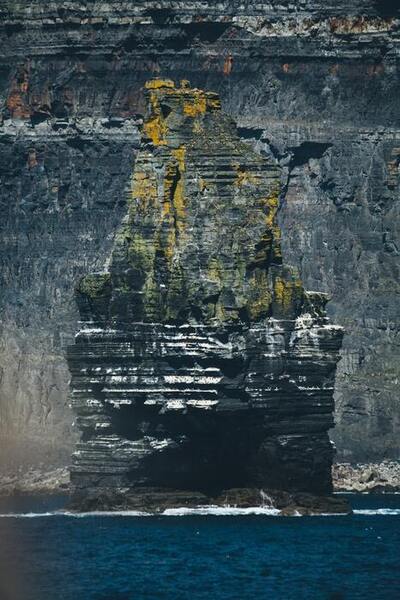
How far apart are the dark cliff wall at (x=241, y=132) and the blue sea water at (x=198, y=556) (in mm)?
22744

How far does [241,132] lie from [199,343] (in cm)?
2965

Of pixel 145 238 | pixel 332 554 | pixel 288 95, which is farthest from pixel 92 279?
pixel 288 95

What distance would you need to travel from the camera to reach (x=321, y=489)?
151 m

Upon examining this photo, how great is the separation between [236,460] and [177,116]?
1107cm

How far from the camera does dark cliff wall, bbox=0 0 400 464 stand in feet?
580

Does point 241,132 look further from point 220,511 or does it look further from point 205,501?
point 220,511

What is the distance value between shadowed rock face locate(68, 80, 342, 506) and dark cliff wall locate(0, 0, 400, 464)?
2349 centimetres

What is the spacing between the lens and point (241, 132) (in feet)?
586

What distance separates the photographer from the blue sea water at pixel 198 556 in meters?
134

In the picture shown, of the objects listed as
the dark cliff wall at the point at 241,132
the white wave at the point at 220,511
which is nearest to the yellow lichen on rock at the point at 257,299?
the white wave at the point at 220,511

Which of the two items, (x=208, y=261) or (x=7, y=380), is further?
(x=7, y=380)

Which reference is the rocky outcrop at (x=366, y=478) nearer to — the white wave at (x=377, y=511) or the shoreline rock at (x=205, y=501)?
the white wave at (x=377, y=511)

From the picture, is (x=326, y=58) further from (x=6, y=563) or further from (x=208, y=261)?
(x=6, y=563)

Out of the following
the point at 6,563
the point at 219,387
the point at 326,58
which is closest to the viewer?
the point at 6,563
